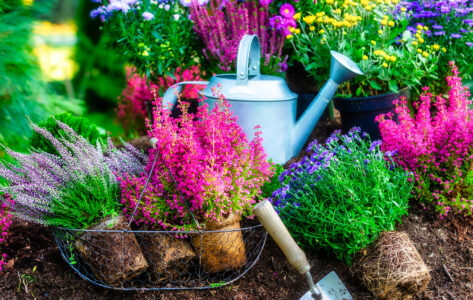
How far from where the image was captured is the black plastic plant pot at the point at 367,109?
8.25 feet

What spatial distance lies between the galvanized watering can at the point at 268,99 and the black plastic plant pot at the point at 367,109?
206 millimetres

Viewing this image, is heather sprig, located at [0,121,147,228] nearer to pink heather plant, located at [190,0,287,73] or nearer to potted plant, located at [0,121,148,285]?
potted plant, located at [0,121,148,285]

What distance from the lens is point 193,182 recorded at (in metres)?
1.69

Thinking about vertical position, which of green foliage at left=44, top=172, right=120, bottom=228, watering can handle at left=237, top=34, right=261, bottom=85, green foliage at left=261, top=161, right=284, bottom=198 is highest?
watering can handle at left=237, top=34, right=261, bottom=85

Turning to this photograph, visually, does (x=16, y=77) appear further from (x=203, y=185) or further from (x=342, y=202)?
(x=342, y=202)

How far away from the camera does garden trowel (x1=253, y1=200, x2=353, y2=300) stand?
1.59 meters

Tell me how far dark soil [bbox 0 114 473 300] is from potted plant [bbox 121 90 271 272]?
0.51 feet

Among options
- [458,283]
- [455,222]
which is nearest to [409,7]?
[455,222]

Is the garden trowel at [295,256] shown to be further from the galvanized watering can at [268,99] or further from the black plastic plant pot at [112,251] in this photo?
the galvanized watering can at [268,99]

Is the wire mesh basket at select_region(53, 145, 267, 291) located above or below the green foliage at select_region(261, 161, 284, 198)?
below

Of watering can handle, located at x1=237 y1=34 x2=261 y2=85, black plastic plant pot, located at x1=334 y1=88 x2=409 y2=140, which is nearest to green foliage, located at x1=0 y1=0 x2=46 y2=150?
watering can handle, located at x1=237 y1=34 x2=261 y2=85

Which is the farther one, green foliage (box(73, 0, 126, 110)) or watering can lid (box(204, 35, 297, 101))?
green foliage (box(73, 0, 126, 110))

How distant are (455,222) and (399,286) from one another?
0.62 meters

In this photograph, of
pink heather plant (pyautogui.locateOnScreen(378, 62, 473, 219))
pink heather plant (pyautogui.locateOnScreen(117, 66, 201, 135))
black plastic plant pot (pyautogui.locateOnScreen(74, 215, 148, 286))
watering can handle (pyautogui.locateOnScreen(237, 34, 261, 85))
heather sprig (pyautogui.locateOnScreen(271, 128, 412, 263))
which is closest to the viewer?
black plastic plant pot (pyautogui.locateOnScreen(74, 215, 148, 286))
